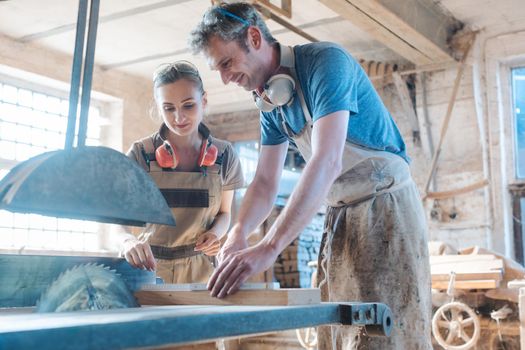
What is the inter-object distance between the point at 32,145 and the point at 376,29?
12.4 ft

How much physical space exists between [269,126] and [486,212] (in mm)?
4956

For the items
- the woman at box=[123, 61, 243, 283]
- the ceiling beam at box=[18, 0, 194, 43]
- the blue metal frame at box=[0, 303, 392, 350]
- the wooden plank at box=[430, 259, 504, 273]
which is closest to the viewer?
the blue metal frame at box=[0, 303, 392, 350]

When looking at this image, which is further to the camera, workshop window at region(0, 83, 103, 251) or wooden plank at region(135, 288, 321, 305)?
workshop window at region(0, 83, 103, 251)

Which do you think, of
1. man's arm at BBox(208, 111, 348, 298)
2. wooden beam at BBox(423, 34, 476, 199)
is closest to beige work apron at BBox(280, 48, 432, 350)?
man's arm at BBox(208, 111, 348, 298)

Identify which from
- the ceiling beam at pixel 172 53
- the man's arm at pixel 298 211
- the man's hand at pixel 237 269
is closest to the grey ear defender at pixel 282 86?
the man's arm at pixel 298 211

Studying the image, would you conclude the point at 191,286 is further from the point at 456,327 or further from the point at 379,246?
the point at 456,327

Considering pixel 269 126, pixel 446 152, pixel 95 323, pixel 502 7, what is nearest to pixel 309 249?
pixel 446 152

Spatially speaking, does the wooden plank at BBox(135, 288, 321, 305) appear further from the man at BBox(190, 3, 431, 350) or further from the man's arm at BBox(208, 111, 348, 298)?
the man at BBox(190, 3, 431, 350)

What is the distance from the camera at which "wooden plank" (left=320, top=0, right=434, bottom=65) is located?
221 inches

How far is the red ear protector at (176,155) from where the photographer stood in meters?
2.93

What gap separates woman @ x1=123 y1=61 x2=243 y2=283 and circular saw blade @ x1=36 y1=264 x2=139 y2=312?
0.95 metres

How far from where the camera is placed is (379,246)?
88.7 inches

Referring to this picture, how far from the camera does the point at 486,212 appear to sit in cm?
694

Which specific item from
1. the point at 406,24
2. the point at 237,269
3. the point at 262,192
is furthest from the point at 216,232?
the point at 406,24
